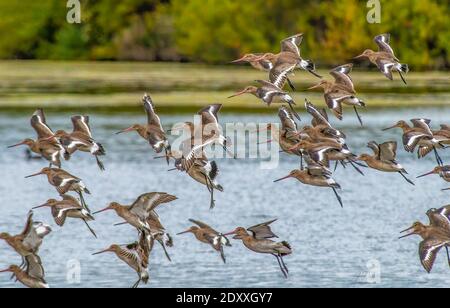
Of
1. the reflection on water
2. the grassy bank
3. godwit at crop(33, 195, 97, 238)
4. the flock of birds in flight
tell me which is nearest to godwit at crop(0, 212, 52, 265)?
the flock of birds in flight

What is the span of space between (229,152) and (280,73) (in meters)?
0.92

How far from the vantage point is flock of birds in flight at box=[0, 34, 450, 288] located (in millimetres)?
13680

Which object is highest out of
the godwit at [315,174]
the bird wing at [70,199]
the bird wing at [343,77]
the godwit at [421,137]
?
the bird wing at [343,77]

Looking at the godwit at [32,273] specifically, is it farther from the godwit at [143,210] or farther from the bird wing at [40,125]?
the bird wing at [40,125]

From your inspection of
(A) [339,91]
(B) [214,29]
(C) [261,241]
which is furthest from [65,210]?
(B) [214,29]

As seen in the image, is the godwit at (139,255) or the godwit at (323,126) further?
the godwit at (323,126)

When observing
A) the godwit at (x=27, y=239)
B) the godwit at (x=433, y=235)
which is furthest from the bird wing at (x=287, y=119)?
the godwit at (x=27, y=239)

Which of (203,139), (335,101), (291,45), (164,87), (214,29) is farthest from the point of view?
(214,29)

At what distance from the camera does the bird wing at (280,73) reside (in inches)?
567

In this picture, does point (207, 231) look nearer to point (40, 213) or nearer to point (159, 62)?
point (40, 213)

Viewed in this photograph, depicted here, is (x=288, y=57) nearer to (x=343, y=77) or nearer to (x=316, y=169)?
(x=343, y=77)

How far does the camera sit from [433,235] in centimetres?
1382

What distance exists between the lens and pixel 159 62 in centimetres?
5988
